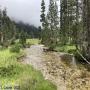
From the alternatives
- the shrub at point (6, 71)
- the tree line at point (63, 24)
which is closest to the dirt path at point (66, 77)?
the shrub at point (6, 71)

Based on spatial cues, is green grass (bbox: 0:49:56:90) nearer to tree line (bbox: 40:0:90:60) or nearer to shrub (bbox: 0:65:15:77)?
shrub (bbox: 0:65:15:77)

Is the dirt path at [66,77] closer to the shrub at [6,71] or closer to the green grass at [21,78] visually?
the green grass at [21,78]

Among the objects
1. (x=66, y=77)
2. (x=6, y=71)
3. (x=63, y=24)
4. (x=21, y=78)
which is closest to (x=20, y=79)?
(x=21, y=78)

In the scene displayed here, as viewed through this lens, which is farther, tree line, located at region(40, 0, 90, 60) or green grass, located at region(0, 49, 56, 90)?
tree line, located at region(40, 0, 90, 60)

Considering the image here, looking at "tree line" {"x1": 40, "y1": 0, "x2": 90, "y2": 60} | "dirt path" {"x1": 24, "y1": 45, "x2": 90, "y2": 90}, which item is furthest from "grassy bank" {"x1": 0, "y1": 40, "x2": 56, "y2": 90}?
"tree line" {"x1": 40, "y1": 0, "x2": 90, "y2": 60}

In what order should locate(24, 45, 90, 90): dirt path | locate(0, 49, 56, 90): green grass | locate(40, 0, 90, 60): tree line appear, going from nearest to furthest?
locate(0, 49, 56, 90): green grass < locate(24, 45, 90, 90): dirt path < locate(40, 0, 90, 60): tree line

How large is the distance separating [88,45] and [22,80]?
1321 centimetres

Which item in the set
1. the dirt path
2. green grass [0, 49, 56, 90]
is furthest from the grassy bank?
the dirt path

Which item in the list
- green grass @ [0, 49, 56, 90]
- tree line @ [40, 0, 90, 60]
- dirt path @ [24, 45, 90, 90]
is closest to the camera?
green grass @ [0, 49, 56, 90]

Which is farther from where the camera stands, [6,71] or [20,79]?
[6,71]

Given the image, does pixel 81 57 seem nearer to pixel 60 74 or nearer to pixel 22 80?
pixel 60 74

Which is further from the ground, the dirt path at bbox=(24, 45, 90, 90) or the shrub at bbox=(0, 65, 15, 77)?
the shrub at bbox=(0, 65, 15, 77)

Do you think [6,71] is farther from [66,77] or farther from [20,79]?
[66,77]

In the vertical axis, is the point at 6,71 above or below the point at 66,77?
above
